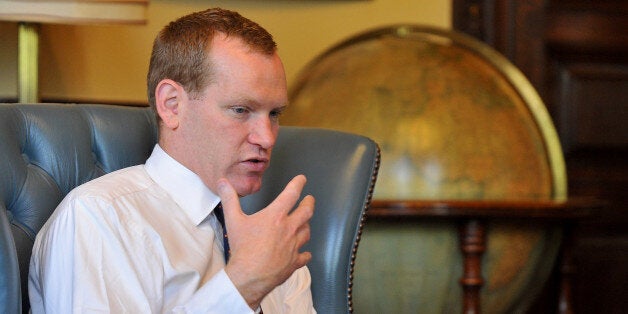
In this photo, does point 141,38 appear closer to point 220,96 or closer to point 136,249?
point 220,96

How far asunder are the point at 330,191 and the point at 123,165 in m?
0.38

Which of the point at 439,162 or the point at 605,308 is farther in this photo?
the point at 605,308

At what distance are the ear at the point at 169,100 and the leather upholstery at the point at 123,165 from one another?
22cm

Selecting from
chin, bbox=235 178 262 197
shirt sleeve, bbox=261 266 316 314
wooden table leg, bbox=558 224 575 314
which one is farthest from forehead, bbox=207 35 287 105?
wooden table leg, bbox=558 224 575 314

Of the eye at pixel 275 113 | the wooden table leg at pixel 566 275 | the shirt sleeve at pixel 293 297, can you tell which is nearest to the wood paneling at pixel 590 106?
the wooden table leg at pixel 566 275

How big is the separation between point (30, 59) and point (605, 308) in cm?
226

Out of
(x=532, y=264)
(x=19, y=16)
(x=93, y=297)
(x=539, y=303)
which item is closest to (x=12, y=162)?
(x=93, y=297)

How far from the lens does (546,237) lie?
8.95ft

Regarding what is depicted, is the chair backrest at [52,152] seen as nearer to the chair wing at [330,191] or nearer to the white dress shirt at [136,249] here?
the white dress shirt at [136,249]

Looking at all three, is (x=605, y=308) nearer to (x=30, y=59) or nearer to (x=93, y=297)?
(x=30, y=59)

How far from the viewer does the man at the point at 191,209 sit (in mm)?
1373

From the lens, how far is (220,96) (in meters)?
1.54

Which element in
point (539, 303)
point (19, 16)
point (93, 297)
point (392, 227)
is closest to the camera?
point (93, 297)

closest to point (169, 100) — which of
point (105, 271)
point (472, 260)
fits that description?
point (105, 271)
